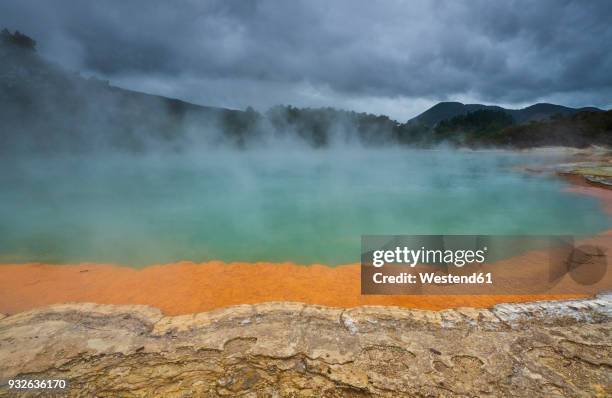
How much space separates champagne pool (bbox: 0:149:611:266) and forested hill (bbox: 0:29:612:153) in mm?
22469

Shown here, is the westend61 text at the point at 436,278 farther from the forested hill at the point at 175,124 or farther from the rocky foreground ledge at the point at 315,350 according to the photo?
the forested hill at the point at 175,124

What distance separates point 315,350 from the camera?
271 centimetres

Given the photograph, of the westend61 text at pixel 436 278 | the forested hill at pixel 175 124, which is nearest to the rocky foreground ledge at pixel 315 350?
the westend61 text at pixel 436 278

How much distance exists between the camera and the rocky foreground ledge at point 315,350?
2.31m

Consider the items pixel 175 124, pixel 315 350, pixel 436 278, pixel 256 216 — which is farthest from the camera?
pixel 175 124

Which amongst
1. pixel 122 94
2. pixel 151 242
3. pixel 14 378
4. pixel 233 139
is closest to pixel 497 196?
pixel 151 242

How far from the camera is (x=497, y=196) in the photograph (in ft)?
40.6

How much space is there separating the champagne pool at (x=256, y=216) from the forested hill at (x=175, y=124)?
73.7 feet

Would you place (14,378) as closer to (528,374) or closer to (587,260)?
(528,374)

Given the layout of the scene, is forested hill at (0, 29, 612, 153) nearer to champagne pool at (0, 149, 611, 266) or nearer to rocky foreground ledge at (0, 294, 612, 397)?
champagne pool at (0, 149, 611, 266)

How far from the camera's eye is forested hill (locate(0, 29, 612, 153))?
33188 millimetres

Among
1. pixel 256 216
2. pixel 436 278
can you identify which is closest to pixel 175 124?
pixel 256 216

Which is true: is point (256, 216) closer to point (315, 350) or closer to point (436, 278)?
point (436, 278)

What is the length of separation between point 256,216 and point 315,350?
7067 millimetres
